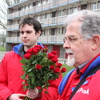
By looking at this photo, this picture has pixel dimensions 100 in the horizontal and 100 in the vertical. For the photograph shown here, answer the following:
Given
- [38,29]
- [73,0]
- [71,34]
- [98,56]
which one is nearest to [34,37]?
[38,29]

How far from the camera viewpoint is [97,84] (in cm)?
128

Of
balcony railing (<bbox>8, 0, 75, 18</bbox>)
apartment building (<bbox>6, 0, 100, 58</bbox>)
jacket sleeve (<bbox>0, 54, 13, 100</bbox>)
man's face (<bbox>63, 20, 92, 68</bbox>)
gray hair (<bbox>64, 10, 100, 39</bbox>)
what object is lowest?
jacket sleeve (<bbox>0, 54, 13, 100</bbox>)

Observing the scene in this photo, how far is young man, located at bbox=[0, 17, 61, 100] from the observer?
2346 millimetres

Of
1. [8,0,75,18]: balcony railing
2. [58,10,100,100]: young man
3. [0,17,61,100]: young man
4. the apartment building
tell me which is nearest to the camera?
[58,10,100,100]: young man

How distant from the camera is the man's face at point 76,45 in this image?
62.5 inches

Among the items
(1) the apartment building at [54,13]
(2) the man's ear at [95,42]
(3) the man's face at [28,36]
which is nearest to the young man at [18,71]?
(3) the man's face at [28,36]

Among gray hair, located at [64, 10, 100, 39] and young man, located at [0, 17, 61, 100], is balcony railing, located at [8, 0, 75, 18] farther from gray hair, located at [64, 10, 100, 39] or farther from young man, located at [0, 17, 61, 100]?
gray hair, located at [64, 10, 100, 39]

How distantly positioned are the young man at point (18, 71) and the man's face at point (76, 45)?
72 centimetres

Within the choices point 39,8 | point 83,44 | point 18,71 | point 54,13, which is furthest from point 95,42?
point 39,8

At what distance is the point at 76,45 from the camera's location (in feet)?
5.36

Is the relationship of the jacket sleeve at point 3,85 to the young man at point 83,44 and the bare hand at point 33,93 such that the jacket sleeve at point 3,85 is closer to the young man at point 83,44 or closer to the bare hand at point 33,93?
the bare hand at point 33,93

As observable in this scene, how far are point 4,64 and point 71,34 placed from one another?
1289 mm

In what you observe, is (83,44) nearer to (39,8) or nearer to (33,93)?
(33,93)

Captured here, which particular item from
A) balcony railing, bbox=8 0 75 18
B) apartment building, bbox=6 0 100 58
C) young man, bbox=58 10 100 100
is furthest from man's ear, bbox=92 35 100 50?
balcony railing, bbox=8 0 75 18
